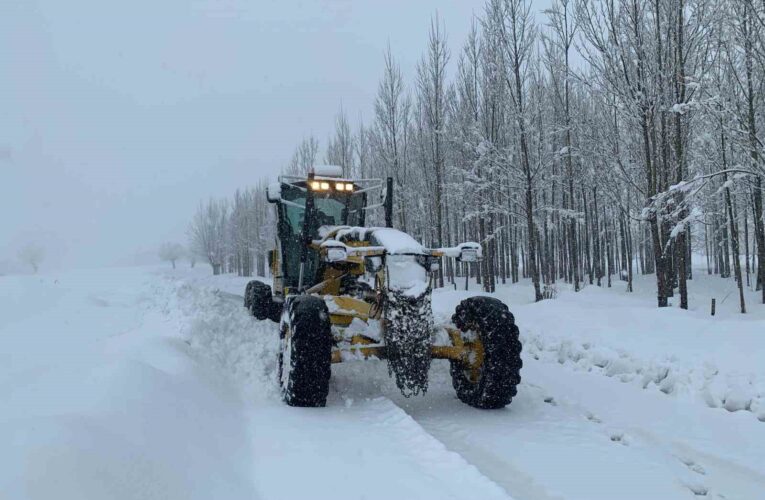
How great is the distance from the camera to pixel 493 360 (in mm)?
5297

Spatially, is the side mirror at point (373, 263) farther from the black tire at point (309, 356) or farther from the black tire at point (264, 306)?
the black tire at point (264, 306)

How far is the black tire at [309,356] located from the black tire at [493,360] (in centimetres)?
144

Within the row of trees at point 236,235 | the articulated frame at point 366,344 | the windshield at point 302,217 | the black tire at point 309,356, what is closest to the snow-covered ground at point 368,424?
the black tire at point 309,356

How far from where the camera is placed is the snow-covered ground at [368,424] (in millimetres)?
2975

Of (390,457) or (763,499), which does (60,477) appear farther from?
(763,499)

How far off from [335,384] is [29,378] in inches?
120

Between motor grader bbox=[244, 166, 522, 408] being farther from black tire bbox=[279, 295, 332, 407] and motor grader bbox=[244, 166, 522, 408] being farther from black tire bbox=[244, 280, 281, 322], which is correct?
black tire bbox=[244, 280, 281, 322]

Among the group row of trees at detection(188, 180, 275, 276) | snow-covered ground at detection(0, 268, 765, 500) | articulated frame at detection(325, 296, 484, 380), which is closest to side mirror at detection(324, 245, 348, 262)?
articulated frame at detection(325, 296, 484, 380)

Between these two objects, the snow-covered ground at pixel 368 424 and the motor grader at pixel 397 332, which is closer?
the snow-covered ground at pixel 368 424

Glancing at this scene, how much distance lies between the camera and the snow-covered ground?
9.76 feet

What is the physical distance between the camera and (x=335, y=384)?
6.25 m

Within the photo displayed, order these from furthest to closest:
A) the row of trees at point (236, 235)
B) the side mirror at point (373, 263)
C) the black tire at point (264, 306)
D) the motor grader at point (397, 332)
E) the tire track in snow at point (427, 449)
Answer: the row of trees at point (236, 235), the black tire at point (264, 306), the side mirror at point (373, 263), the motor grader at point (397, 332), the tire track in snow at point (427, 449)

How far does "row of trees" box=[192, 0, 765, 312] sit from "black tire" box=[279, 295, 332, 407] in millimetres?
4882

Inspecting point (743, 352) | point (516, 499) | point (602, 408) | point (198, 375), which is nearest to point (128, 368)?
point (198, 375)
